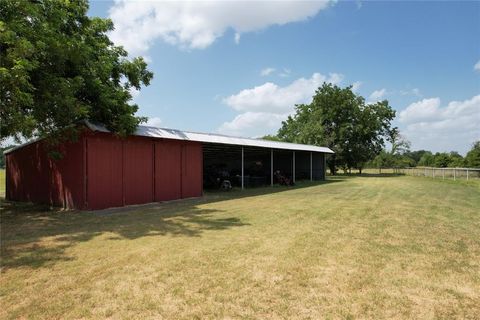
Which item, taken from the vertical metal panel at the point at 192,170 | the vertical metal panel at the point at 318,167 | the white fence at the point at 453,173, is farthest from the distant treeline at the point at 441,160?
the vertical metal panel at the point at 192,170

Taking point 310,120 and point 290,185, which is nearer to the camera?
point 290,185

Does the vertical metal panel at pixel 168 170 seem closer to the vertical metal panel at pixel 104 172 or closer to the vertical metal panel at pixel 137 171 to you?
the vertical metal panel at pixel 137 171

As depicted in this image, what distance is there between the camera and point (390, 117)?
44344 mm

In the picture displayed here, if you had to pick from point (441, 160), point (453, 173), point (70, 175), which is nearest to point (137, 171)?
point (70, 175)

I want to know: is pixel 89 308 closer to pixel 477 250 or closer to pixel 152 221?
pixel 152 221

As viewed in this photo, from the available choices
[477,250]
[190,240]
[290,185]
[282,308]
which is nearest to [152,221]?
[190,240]

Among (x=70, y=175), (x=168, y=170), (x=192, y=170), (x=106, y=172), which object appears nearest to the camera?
(x=70, y=175)

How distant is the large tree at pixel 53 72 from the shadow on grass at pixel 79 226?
2367mm

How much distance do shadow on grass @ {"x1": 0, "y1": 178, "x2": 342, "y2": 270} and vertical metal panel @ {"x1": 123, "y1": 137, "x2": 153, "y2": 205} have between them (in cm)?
74

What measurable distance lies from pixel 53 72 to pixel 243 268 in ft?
25.8

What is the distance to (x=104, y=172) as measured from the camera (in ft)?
35.7

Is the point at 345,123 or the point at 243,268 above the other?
the point at 345,123

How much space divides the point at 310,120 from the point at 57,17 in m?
33.9

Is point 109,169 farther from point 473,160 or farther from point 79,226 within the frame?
point 473,160
